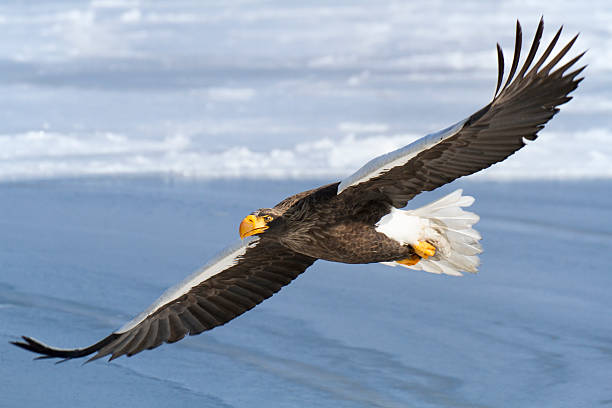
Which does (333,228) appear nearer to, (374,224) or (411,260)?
(374,224)

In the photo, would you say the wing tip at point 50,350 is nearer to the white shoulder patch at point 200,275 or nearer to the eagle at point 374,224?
the eagle at point 374,224

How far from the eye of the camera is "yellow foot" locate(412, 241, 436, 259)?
4988 mm

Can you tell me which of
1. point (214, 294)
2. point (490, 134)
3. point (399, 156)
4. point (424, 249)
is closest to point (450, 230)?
point (424, 249)

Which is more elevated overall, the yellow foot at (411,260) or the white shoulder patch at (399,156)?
the white shoulder patch at (399,156)

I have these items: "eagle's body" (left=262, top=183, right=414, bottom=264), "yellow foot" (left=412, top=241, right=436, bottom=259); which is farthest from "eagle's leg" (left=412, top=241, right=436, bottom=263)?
"eagle's body" (left=262, top=183, right=414, bottom=264)

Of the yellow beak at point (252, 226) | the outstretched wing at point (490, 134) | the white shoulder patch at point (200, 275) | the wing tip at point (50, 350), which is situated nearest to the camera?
the outstretched wing at point (490, 134)

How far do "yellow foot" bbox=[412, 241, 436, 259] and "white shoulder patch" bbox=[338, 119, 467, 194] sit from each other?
735 millimetres

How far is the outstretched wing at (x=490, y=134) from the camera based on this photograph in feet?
13.4

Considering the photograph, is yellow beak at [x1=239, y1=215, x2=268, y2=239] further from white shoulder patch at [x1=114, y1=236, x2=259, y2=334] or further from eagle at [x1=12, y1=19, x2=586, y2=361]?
white shoulder patch at [x1=114, y1=236, x2=259, y2=334]

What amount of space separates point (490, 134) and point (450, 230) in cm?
91

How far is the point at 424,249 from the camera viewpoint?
4992mm

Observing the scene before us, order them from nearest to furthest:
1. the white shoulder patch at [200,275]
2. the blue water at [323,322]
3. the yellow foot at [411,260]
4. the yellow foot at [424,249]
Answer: the white shoulder patch at [200,275], the yellow foot at [424,249], the yellow foot at [411,260], the blue water at [323,322]

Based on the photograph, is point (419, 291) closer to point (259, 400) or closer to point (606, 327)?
point (606, 327)

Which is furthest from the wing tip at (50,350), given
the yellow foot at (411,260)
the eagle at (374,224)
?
the yellow foot at (411,260)
